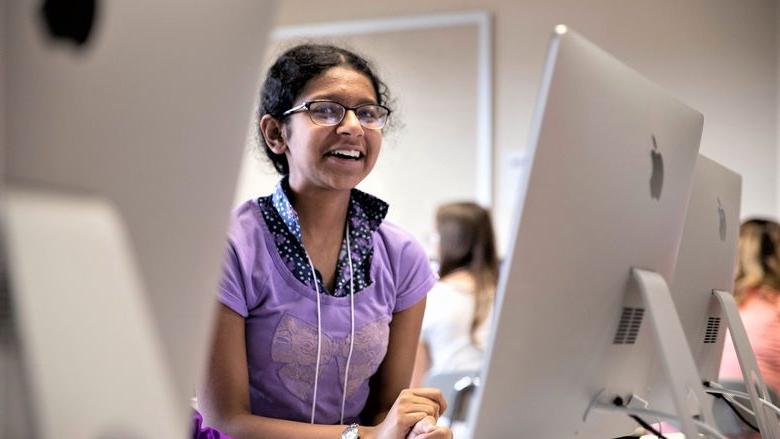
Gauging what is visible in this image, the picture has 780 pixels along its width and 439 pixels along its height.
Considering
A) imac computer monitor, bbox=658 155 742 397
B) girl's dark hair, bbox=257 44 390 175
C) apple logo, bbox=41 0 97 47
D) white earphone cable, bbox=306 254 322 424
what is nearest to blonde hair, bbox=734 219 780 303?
imac computer monitor, bbox=658 155 742 397

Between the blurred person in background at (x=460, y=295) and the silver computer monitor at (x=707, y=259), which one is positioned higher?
the silver computer monitor at (x=707, y=259)

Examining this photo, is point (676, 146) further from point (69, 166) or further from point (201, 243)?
point (69, 166)

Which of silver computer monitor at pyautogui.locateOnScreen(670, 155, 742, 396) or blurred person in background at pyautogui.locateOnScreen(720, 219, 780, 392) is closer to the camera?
silver computer monitor at pyautogui.locateOnScreen(670, 155, 742, 396)

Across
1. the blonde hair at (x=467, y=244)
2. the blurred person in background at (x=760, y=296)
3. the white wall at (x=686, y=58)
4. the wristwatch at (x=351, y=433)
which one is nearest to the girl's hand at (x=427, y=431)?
the wristwatch at (x=351, y=433)

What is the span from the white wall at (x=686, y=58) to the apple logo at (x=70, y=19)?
12.0 feet

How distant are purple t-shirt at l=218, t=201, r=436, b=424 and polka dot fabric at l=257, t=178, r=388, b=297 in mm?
14

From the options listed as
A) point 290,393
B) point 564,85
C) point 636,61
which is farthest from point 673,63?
point 564,85

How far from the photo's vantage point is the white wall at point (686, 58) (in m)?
4.06

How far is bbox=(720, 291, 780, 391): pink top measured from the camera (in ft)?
8.64

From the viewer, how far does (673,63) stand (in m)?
4.19

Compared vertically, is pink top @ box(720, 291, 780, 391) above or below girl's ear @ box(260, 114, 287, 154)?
below

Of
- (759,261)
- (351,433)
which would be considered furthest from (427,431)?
→ (759,261)

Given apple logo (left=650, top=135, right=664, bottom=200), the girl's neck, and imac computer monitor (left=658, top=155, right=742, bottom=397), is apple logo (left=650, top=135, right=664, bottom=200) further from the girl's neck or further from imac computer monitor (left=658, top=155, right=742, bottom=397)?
the girl's neck

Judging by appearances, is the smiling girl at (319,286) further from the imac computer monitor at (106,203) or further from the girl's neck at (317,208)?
the imac computer monitor at (106,203)
